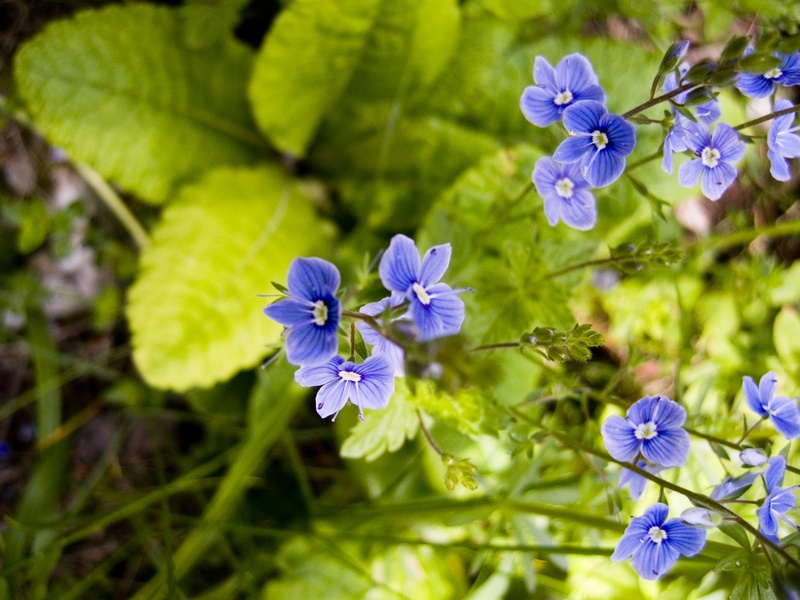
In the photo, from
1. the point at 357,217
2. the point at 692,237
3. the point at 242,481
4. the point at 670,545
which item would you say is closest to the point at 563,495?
the point at 670,545

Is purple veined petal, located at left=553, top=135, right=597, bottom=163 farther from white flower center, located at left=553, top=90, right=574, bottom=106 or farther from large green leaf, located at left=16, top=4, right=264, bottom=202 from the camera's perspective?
large green leaf, located at left=16, top=4, right=264, bottom=202

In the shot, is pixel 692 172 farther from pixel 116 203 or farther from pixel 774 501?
pixel 116 203

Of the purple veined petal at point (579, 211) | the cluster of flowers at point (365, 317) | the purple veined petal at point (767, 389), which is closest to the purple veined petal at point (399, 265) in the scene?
the cluster of flowers at point (365, 317)

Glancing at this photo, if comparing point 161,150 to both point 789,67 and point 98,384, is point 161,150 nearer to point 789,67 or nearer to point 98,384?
point 98,384

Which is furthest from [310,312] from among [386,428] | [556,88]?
[556,88]

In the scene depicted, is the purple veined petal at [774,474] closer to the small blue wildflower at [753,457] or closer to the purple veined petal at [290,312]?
the small blue wildflower at [753,457]

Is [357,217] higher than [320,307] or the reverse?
the reverse
